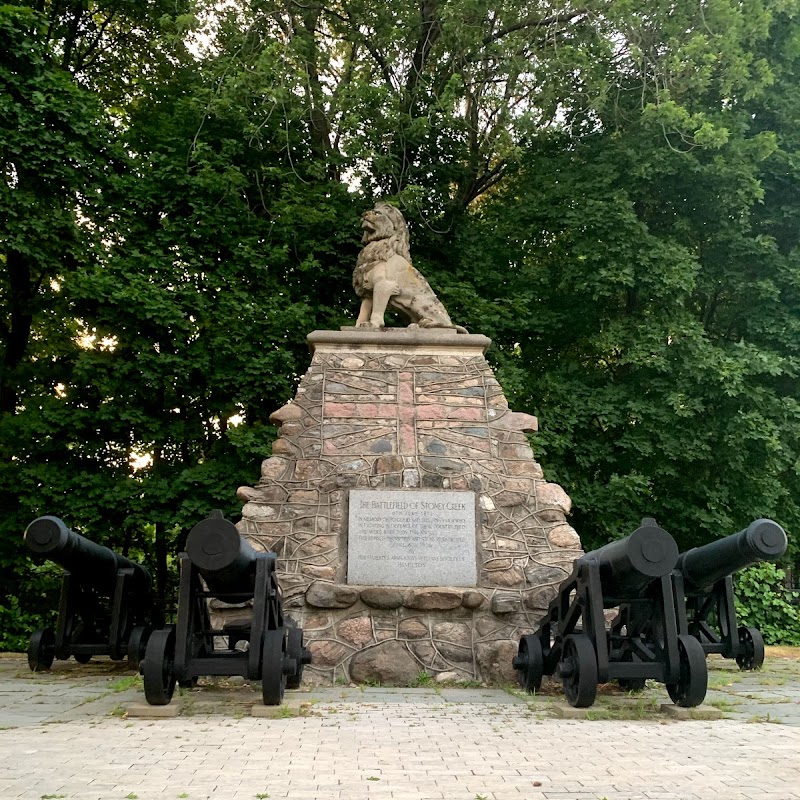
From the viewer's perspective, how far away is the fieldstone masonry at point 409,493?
668cm

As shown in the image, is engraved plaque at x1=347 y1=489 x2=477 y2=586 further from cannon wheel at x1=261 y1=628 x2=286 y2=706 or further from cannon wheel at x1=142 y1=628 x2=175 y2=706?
cannon wheel at x1=142 y1=628 x2=175 y2=706

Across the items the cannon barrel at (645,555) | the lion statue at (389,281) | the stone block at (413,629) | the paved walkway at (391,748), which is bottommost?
the paved walkway at (391,748)

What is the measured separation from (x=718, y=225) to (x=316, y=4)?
6.87 m

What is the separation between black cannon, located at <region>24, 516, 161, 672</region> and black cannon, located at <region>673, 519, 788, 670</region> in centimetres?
439

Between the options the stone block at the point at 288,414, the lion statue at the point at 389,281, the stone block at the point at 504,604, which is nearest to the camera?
the stone block at the point at 504,604

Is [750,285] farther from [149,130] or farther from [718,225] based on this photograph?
[149,130]

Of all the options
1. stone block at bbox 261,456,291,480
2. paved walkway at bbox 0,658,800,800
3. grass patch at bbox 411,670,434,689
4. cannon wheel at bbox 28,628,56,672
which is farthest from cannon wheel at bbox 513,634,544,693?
cannon wheel at bbox 28,628,56,672

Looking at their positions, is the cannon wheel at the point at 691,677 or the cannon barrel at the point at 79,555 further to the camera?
the cannon barrel at the point at 79,555

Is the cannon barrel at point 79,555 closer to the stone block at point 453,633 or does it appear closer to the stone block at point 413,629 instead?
the stone block at point 413,629

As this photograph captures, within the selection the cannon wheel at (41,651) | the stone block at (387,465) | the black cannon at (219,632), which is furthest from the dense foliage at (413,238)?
the black cannon at (219,632)

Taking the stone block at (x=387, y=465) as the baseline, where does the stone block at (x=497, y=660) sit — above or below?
below

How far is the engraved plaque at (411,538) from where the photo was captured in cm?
695

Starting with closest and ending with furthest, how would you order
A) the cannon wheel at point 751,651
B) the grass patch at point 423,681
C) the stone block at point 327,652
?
1. the grass patch at point 423,681
2. the stone block at point 327,652
3. the cannon wheel at point 751,651

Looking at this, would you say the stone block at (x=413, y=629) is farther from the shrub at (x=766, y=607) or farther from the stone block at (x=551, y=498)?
the shrub at (x=766, y=607)
